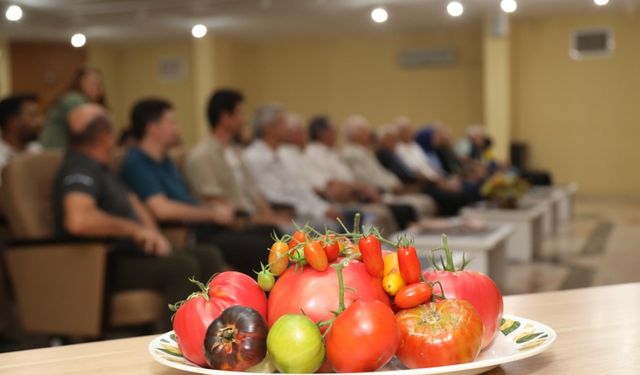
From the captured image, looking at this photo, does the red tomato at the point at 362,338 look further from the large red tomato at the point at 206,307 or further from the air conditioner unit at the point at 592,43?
the air conditioner unit at the point at 592,43

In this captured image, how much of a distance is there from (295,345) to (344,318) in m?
0.05

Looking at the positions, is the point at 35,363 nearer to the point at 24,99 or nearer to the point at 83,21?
the point at 24,99

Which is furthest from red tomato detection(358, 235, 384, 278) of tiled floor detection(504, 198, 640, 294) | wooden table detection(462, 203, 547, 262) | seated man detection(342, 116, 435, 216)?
seated man detection(342, 116, 435, 216)

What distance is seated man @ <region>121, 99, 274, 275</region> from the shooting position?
146 inches

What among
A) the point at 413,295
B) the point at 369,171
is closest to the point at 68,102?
the point at 369,171

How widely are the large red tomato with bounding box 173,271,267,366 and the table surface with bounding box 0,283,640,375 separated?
57 mm

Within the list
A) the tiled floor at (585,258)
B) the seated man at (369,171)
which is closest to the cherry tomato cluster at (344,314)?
the tiled floor at (585,258)

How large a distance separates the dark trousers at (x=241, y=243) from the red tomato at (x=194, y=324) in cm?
295

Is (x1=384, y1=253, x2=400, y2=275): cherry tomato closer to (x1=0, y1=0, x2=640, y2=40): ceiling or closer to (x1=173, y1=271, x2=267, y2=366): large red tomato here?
(x1=173, y1=271, x2=267, y2=366): large red tomato

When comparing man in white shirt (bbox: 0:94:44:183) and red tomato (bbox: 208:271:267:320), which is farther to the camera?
man in white shirt (bbox: 0:94:44:183)

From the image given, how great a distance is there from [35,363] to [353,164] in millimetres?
6184

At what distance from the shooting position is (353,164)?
278 inches

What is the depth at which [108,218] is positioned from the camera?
122 inches

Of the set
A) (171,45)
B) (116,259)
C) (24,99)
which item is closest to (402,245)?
(116,259)
